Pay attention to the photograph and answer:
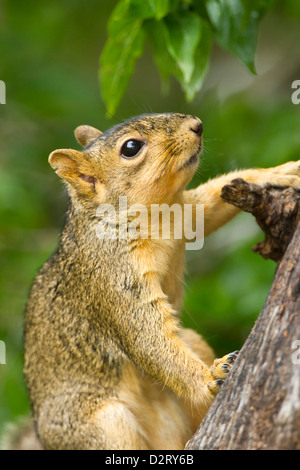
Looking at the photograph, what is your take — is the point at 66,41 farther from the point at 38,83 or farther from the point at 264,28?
the point at 264,28

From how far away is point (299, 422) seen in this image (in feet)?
8.28

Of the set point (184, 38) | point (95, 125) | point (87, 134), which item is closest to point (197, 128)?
point (184, 38)

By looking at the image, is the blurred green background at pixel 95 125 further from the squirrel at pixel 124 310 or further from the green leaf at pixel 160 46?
the green leaf at pixel 160 46

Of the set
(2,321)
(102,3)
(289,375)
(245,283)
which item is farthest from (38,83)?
(289,375)

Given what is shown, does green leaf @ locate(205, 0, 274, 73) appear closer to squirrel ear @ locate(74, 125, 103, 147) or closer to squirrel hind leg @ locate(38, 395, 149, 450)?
squirrel ear @ locate(74, 125, 103, 147)

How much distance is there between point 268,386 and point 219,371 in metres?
1.05

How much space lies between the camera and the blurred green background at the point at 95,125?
19.5 ft

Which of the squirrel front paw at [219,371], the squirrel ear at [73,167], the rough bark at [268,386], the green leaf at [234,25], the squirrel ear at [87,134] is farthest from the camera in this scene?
the squirrel ear at [87,134]

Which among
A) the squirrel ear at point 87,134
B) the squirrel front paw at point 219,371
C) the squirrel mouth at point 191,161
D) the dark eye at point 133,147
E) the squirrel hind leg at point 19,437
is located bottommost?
the squirrel hind leg at point 19,437

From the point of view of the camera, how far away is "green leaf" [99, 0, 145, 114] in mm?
4359

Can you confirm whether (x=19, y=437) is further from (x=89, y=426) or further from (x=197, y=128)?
(x=197, y=128)

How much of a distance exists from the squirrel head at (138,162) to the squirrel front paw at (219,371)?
1.19 metres

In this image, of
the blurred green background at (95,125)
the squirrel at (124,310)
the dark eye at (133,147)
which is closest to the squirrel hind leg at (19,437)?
the blurred green background at (95,125)

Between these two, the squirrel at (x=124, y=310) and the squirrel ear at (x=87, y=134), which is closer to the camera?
the squirrel at (x=124, y=310)
